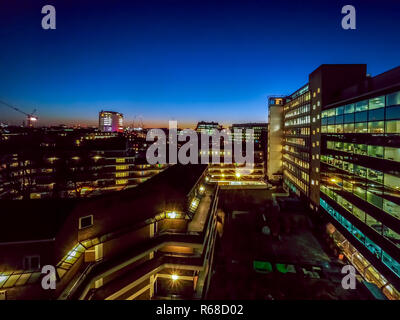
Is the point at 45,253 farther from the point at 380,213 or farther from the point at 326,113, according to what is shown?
the point at 326,113


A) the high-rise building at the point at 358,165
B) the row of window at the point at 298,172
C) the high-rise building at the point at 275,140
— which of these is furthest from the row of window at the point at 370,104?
the high-rise building at the point at 275,140

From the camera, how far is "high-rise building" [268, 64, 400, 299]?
1731 cm

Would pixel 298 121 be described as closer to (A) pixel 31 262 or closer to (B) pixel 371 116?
(B) pixel 371 116

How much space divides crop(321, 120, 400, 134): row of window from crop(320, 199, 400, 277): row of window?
34.0ft

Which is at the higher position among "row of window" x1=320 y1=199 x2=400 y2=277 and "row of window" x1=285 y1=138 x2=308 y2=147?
"row of window" x1=285 y1=138 x2=308 y2=147

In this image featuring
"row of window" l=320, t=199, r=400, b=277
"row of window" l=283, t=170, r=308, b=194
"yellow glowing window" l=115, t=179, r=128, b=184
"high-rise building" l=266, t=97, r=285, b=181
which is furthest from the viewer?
"high-rise building" l=266, t=97, r=285, b=181

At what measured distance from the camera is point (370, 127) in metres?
20.5

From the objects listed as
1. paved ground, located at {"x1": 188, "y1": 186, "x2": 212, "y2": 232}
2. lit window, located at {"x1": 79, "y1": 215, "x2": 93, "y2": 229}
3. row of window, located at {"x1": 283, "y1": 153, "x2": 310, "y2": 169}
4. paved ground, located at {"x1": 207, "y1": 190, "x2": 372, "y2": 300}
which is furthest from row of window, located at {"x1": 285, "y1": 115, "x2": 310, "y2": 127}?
lit window, located at {"x1": 79, "y1": 215, "x2": 93, "y2": 229}

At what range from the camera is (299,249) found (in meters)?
25.7

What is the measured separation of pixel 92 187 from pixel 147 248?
111 ft

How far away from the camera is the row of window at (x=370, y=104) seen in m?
17.1

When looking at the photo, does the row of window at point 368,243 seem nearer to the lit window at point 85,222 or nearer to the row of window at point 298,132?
the row of window at point 298,132

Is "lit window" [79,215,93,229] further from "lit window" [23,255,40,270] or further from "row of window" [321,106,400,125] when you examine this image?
"row of window" [321,106,400,125]
